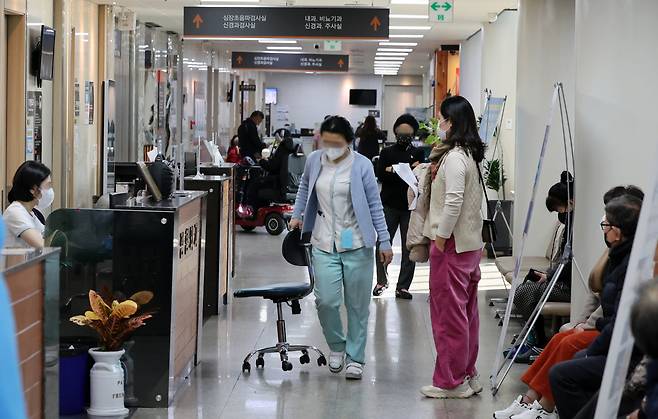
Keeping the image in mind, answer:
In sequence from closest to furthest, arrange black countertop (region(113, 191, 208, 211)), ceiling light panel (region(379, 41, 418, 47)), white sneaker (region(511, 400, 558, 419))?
white sneaker (region(511, 400, 558, 419)) → black countertop (region(113, 191, 208, 211)) → ceiling light panel (region(379, 41, 418, 47))

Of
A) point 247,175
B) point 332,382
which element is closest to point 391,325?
point 332,382

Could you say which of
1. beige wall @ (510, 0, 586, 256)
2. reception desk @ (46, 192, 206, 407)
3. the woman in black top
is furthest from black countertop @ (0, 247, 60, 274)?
the woman in black top

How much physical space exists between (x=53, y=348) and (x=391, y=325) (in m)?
4.79

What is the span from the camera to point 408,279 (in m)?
9.86

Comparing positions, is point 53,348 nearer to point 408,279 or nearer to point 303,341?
point 303,341

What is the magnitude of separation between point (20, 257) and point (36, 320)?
23cm

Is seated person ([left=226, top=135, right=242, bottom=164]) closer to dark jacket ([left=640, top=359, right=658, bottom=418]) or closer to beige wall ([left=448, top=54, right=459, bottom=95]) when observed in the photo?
beige wall ([left=448, top=54, right=459, bottom=95])

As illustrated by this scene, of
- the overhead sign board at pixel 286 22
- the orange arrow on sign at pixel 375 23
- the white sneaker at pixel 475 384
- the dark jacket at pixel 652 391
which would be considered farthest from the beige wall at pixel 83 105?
the dark jacket at pixel 652 391

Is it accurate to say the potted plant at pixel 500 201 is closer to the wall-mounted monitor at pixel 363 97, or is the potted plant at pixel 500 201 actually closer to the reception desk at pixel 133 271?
the reception desk at pixel 133 271

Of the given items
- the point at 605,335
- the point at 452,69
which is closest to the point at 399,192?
the point at 605,335

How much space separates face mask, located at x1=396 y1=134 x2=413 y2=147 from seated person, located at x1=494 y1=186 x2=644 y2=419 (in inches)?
171

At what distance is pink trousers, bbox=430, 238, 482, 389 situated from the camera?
19.7 ft

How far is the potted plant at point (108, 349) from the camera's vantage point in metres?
5.55

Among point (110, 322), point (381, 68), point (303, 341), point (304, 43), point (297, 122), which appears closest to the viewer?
point (110, 322)
